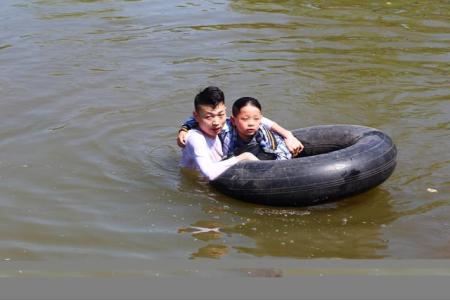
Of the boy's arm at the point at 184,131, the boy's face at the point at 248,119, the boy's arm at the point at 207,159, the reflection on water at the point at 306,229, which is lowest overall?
the reflection on water at the point at 306,229

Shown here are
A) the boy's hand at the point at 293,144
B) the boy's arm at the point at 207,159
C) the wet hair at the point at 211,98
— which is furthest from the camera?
the boy's hand at the point at 293,144

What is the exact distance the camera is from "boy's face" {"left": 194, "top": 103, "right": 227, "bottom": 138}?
6.80 m

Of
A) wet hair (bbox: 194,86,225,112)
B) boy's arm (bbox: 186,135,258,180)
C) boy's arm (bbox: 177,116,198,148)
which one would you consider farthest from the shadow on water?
wet hair (bbox: 194,86,225,112)

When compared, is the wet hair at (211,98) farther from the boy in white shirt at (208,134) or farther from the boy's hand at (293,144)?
the boy's hand at (293,144)

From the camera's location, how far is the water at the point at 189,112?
6.18m

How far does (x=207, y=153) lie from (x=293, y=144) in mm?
806

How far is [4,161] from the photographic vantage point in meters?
7.85

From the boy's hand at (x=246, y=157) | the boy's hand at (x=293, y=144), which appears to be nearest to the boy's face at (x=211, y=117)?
the boy's hand at (x=246, y=157)

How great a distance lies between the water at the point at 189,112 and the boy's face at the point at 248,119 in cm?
63

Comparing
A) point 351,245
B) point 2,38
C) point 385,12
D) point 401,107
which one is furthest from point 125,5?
point 351,245

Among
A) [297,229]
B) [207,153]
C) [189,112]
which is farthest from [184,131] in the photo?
[189,112]

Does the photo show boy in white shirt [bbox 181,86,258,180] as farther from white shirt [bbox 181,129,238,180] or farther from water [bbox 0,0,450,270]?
water [bbox 0,0,450,270]

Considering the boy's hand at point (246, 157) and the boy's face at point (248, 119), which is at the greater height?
the boy's face at point (248, 119)

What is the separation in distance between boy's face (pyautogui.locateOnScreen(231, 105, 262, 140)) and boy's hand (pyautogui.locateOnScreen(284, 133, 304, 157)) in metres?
0.40
